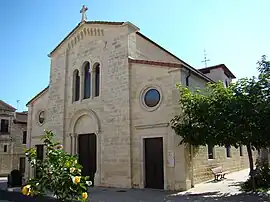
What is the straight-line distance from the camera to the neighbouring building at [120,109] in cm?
1507

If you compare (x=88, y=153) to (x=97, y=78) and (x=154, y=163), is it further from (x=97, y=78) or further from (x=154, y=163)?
(x=154, y=163)

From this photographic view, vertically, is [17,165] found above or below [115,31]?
below

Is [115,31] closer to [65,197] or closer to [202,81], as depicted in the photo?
[202,81]

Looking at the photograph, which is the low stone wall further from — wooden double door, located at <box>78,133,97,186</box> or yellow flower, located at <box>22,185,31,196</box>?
yellow flower, located at <box>22,185,31,196</box>

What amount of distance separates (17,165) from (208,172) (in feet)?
81.1

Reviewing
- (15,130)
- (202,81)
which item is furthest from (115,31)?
(15,130)

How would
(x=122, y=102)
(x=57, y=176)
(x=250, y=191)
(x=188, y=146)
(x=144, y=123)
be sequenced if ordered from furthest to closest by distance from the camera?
(x=122, y=102) → (x=144, y=123) → (x=188, y=146) → (x=250, y=191) → (x=57, y=176)

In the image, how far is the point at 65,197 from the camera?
205 inches

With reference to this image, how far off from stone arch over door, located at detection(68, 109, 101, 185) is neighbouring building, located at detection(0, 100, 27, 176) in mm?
15099

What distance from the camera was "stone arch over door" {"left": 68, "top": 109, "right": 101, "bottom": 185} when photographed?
58.4 ft

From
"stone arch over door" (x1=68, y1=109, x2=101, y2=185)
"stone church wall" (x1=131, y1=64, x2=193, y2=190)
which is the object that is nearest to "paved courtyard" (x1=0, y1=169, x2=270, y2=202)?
"stone church wall" (x1=131, y1=64, x2=193, y2=190)

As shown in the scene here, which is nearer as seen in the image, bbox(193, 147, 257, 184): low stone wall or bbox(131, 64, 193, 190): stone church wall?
bbox(131, 64, 193, 190): stone church wall

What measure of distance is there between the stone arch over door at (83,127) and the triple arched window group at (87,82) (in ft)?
4.30

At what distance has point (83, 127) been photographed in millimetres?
19078
